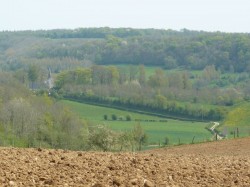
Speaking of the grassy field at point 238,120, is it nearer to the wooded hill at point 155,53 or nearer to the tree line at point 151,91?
the tree line at point 151,91

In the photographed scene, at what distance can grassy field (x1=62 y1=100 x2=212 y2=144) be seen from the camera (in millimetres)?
56244

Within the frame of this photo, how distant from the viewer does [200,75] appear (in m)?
108

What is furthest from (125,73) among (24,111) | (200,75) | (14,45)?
(14,45)

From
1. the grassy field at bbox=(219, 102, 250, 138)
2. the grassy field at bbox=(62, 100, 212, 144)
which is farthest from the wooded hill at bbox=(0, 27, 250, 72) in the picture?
the grassy field at bbox=(219, 102, 250, 138)

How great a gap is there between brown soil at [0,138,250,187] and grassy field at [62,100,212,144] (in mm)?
35275

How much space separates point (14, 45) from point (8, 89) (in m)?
124

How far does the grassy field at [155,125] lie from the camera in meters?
56.2

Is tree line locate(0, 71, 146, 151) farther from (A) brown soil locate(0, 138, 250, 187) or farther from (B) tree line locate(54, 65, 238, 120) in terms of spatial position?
(A) brown soil locate(0, 138, 250, 187)

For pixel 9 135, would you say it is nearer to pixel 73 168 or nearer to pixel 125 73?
pixel 73 168

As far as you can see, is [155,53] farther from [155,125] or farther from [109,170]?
[109,170]

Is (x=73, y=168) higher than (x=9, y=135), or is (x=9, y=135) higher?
(x=73, y=168)

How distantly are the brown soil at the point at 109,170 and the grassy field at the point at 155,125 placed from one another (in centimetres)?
3528

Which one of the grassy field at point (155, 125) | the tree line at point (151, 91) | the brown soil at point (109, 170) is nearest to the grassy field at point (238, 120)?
the grassy field at point (155, 125)

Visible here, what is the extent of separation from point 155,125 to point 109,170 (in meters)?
54.9
